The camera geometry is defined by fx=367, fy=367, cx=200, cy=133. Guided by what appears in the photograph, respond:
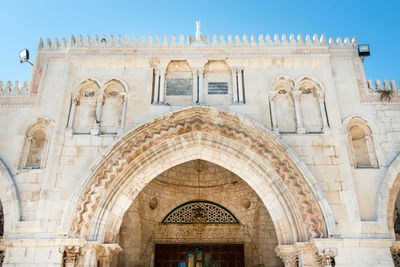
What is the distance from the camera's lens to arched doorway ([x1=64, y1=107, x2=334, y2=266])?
7406 mm

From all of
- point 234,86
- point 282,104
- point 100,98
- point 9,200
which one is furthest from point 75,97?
point 282,104

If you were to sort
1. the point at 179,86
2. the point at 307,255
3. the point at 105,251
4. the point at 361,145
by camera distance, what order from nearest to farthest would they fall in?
1. the point at 307,255
2. the point at 105,251
3. the point at 361,145
4. the point at 179,86

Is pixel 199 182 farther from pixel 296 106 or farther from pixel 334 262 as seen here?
pixel 334 262

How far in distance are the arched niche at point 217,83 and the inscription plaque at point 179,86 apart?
382mm

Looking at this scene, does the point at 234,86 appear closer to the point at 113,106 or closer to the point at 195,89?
the point at 195,89

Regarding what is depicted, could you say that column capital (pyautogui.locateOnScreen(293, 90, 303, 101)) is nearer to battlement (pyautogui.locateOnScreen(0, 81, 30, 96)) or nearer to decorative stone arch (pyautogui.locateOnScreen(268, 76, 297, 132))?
decorative stone arch (pyautogui.locateOnScreen(268, 76, 297, 132))

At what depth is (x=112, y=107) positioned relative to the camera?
864cm

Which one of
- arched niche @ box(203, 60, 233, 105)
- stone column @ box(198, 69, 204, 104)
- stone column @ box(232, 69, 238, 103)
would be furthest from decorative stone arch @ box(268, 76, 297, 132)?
stone column @ box(198, 69, 204, 104)

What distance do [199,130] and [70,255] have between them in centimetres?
371

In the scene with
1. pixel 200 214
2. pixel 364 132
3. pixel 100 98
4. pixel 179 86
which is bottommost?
pixel 200 214

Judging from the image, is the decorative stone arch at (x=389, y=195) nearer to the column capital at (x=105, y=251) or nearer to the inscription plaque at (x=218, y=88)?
the inscription plaque at (x=218, y=88)

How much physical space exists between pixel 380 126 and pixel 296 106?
1.89 meters

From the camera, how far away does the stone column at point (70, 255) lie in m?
6.94

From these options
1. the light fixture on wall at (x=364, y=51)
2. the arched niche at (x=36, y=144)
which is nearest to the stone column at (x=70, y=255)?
the arched niche at (x=36, y=144)
